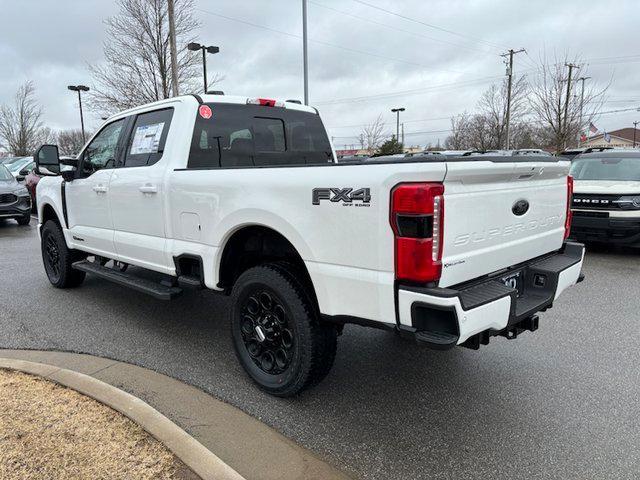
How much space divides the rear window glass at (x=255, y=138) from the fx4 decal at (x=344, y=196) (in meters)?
1.65

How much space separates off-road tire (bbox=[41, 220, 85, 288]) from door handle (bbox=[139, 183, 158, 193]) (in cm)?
226

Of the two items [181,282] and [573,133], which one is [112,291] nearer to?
[181,282]

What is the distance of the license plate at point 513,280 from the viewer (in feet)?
9.67

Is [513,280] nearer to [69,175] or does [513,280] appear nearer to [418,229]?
[418,229]

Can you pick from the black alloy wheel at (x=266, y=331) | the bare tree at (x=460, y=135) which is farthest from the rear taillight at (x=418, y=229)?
the bare tree at (x=460, y=135)

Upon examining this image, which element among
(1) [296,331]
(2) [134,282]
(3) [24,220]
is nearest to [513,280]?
(1) [296,331]

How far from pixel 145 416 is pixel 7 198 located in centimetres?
1136

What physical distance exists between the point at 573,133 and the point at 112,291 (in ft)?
102

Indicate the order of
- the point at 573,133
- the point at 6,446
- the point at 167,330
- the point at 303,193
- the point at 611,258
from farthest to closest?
the point at 573,133 → the point at 611,258 → the point at 167,330 → the point at 303,193 → the point at 6,446

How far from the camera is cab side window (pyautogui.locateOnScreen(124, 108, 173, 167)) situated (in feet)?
13.7

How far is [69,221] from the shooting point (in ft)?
18.1

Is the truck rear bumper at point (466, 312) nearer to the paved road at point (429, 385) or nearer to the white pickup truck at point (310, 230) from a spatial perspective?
the white pickup truck at point (310, 230)

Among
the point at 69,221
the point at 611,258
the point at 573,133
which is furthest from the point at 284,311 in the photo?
the point at 573,133

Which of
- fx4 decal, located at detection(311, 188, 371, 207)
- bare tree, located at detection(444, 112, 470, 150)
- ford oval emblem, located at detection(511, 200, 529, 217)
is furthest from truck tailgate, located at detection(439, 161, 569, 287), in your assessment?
bare tree, located at detection(444, 112, 470, 150)
